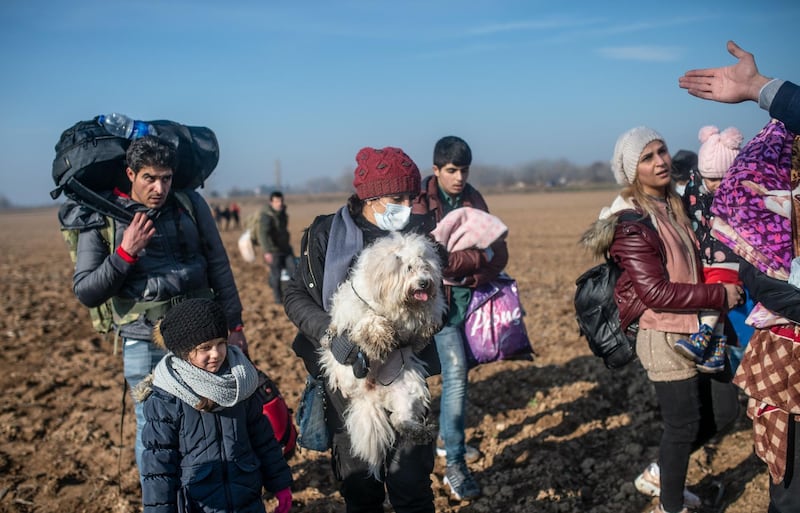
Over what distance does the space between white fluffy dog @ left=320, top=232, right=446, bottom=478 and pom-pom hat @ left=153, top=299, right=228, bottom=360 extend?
55cm

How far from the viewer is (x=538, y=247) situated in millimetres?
20422

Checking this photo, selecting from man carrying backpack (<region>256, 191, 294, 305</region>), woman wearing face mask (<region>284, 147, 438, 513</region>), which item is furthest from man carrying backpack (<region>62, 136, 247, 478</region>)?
man carrying backpack (<region>256, 191, 294, 305</region>)

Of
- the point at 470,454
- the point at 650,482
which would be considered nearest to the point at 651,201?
the point at 650,482

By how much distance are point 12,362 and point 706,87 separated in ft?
28.7

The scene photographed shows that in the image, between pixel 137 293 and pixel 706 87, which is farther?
pixel 137 293

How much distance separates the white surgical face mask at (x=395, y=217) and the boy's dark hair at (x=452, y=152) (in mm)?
1435

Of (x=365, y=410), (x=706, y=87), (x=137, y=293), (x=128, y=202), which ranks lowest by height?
(x=365, y=410)

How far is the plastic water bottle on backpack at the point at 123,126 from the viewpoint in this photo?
11.8 ft

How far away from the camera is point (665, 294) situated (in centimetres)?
331

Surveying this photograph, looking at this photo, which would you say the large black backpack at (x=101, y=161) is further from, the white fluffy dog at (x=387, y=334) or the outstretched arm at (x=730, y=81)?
the outstretched arm at (x=730, y=81)

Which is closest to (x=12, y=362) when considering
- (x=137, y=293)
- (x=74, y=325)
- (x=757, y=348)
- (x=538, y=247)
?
(x=74, y=325)

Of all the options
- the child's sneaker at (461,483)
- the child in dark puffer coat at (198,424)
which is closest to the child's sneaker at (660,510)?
the child's sneaker at (461,483)

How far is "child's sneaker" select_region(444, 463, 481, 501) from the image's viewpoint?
4.32m

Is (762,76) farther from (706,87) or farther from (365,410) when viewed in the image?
(365,410)
